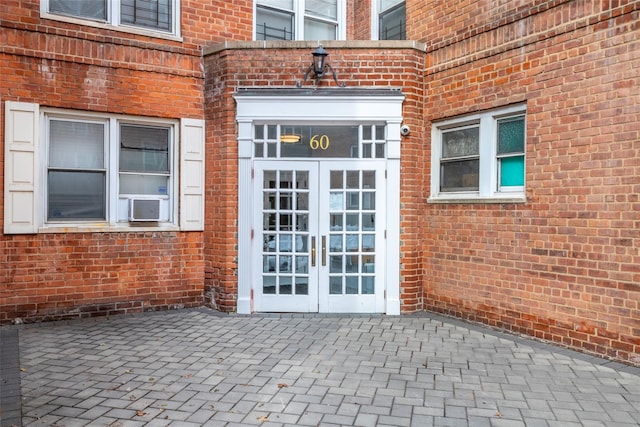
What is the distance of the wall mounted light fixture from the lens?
7.04 m

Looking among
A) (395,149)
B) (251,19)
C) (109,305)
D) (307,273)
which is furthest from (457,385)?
(251,19)

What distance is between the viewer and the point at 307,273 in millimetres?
7211

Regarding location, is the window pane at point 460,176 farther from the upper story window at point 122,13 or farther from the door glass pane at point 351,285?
the upper story window at point 122,13

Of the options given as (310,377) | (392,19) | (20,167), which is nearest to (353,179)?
(392,19)

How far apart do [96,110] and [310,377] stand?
16.4ft

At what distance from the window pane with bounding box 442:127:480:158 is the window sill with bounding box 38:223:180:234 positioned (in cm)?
437

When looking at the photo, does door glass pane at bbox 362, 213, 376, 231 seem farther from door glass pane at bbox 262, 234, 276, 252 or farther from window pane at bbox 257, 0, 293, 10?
window pane at bbox 257, 0, 293, 10

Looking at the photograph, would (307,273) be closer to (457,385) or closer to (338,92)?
(338,92)

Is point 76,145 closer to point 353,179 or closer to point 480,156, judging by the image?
point 353,179

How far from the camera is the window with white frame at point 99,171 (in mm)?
6453

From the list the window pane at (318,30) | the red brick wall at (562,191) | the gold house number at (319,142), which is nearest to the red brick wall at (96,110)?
the gold house number at (319,142)

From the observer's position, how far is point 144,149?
741 centimetres

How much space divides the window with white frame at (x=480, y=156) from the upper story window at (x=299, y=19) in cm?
300

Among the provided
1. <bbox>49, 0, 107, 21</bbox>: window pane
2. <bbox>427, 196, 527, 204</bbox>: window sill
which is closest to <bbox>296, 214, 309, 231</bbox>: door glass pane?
<bbox>427, 196, 527, 204</bbox>: window sill
